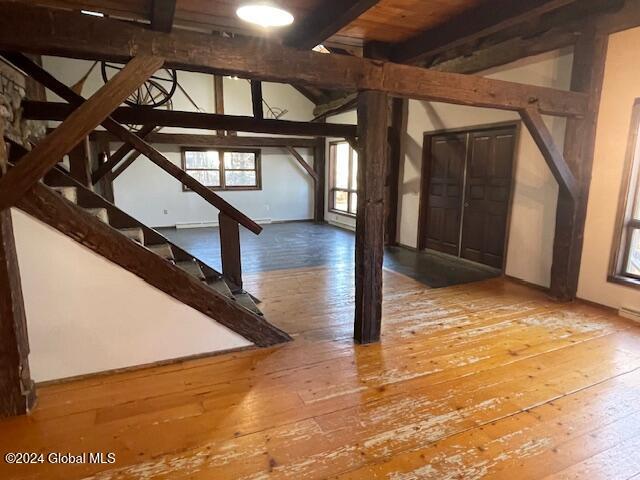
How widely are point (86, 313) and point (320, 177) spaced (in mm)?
7712

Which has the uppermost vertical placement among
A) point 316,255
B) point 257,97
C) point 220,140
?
point 257,97

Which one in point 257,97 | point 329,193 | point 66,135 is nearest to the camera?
point 66,135

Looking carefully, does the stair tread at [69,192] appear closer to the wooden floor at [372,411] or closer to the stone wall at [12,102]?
the stone wall at [12,102]

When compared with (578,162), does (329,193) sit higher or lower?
lower

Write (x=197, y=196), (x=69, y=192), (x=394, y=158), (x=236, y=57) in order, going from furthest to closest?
(x=197, y=196) → (x=394, y=158) → (x=69, y=192) → (x=236, y=57)

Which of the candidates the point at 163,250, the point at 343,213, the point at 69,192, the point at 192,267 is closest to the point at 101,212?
the point at 69,192

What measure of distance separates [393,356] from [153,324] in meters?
1.63

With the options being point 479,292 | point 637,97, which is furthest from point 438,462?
point 637,97

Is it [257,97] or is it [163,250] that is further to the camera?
[257,97]

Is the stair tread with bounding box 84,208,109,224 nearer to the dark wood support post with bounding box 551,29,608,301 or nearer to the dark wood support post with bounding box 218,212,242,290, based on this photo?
the dark wood support post with bounding box 218,212,242,290

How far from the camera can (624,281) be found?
342 cm

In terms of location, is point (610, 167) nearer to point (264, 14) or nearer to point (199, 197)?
point (264, 14)

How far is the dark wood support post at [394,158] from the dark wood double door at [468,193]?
611 millimetres

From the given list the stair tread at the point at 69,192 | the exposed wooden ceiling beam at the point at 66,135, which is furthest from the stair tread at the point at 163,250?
the exposed wooden ceiling beam at the point at 66,135
